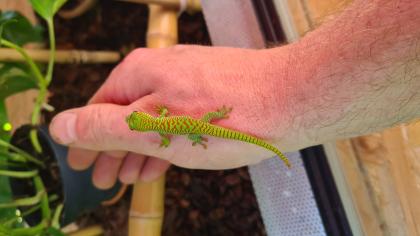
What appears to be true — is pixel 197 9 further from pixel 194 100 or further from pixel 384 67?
pixel 384 67

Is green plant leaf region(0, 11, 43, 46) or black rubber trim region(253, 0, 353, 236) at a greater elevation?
green plant leaf region(0, 11, 43, 46)

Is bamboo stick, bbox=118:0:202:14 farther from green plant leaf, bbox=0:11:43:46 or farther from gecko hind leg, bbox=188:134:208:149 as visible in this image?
gecko hind leg, bbox=188:134:208:149

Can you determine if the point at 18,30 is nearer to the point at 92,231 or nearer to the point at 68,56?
the point at 68,56

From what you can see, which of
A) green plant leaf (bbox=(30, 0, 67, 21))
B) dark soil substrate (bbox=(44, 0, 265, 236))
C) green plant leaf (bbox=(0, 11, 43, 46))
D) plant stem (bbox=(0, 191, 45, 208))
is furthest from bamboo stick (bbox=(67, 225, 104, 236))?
green plant leaf (bbox=(30, 0, 67, 21))

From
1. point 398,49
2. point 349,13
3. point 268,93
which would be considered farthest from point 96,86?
point 398,49

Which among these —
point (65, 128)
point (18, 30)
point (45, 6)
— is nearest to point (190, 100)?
point (65, 128)

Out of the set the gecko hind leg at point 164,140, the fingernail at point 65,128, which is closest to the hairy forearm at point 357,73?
the gecko hind leg at point 164,140
